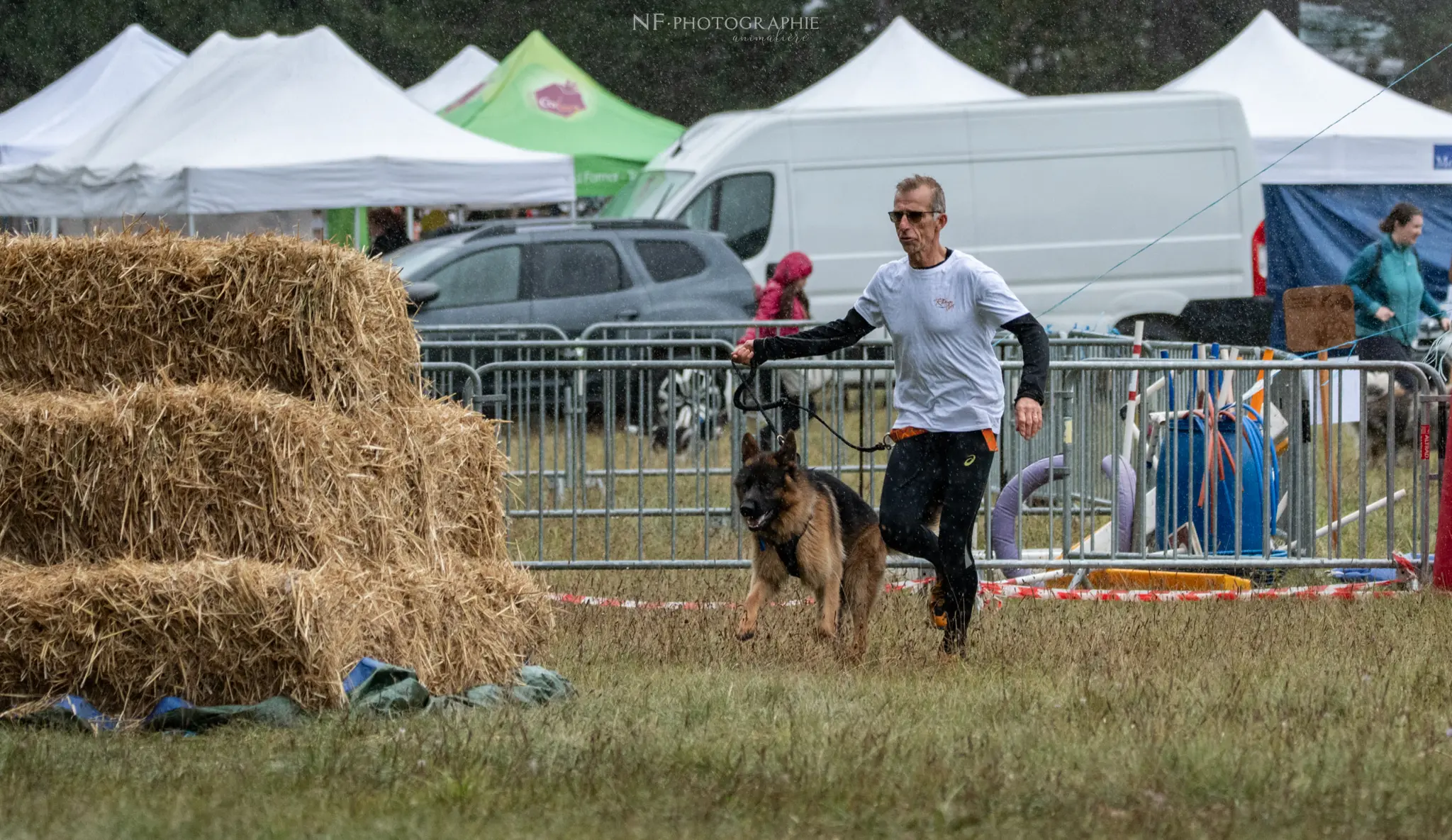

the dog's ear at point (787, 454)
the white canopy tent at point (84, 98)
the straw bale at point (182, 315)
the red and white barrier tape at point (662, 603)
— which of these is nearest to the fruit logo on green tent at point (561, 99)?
the white canopy tent at point (84, 98)

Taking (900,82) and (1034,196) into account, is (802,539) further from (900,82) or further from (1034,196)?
(900,82)

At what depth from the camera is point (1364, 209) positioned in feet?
66.7

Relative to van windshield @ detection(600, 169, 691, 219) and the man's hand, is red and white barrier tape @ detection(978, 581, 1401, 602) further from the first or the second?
van windshield @ detection(600, 169, 691, 219)

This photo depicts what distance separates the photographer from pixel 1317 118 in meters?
21.5

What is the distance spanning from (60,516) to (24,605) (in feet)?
1.16

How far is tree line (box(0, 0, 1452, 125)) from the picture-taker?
36.3 meters

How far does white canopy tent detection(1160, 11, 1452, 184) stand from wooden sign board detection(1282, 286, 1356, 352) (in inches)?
338

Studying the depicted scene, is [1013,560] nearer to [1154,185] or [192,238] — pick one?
[192,238]

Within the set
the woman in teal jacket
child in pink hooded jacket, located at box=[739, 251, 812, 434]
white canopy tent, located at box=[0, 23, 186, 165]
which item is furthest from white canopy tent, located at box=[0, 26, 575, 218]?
the woman in teal jacket

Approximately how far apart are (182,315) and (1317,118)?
17.9 meters

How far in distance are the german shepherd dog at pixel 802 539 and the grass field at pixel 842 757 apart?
0.21 metres

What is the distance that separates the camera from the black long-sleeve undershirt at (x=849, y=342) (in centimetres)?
700

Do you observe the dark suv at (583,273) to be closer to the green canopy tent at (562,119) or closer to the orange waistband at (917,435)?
the green canopy tent at (562,119)

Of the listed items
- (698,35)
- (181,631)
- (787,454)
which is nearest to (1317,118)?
(787,454)
